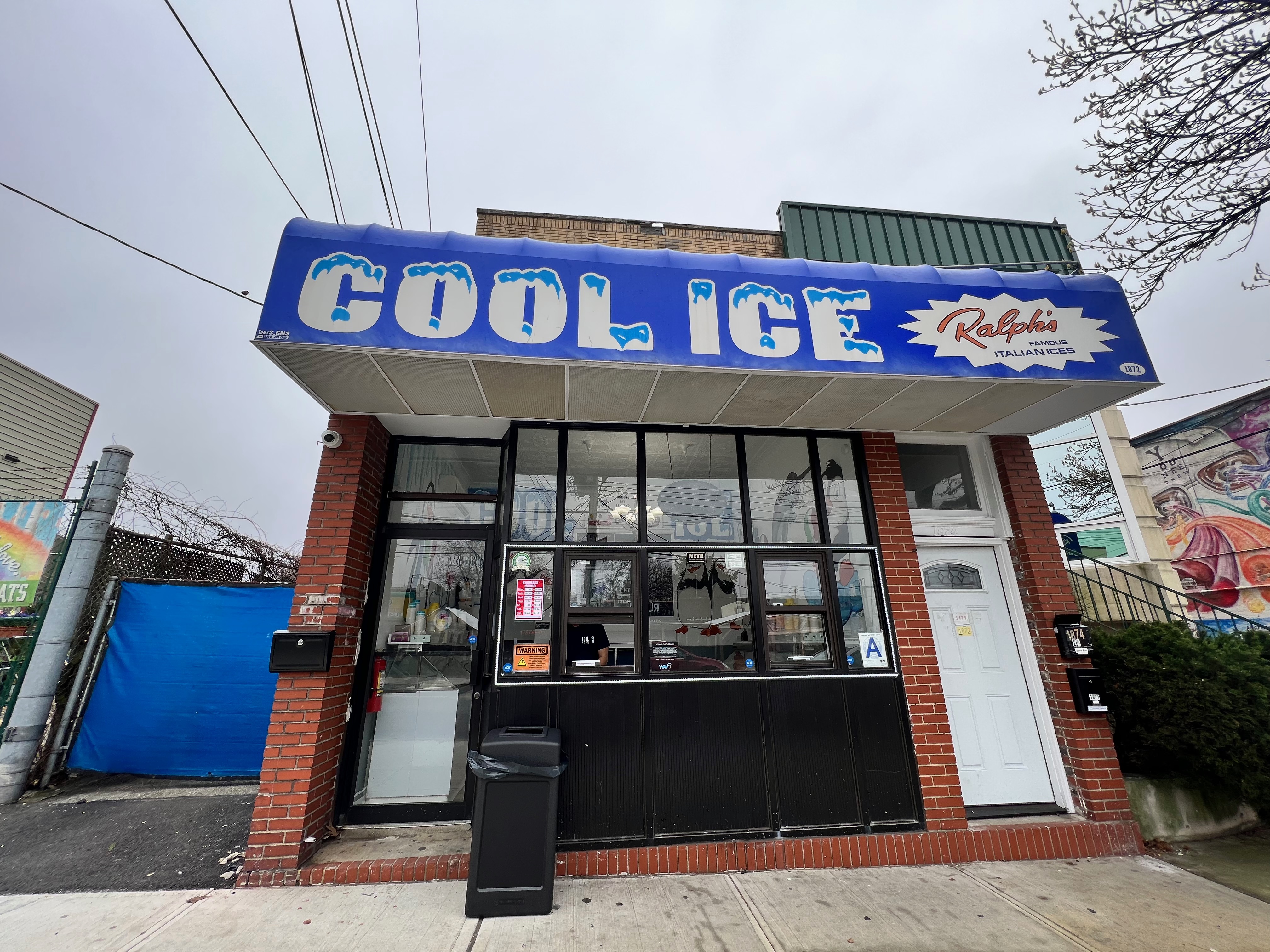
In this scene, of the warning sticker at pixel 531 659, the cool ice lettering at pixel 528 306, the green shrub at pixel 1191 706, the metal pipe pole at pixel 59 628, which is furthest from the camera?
the metal pipe pole at pixel 59 628

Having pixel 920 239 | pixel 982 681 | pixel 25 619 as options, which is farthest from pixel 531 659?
pixel 920 239

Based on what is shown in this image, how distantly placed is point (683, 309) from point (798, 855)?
13.5 ft

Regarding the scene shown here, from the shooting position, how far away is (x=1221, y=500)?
40.6 ft

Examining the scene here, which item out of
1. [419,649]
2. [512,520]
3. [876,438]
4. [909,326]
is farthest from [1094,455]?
[419,649]

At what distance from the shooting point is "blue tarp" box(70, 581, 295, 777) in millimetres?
4699

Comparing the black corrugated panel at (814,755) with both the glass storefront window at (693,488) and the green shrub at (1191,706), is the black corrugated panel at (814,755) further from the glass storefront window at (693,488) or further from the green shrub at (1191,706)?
the green shrub at (1191,706)

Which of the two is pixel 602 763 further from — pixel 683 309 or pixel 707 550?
pixel 683 309

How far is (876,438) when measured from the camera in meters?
4.76

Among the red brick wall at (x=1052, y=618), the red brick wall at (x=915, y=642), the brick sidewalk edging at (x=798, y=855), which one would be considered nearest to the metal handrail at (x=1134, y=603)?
the red brick wall at (x=1052, y=618)

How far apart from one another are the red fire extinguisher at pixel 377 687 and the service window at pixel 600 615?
1706mm

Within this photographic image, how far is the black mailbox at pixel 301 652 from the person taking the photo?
357cm

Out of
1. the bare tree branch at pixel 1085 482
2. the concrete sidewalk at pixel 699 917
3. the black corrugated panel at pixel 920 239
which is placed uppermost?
the black corrugated panel at pixel 920 239

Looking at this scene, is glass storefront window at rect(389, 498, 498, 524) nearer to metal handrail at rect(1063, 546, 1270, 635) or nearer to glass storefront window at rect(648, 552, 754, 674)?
glass storefront window at rect(648, 552, 754, 674)

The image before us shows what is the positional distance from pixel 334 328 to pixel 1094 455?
15.7m
